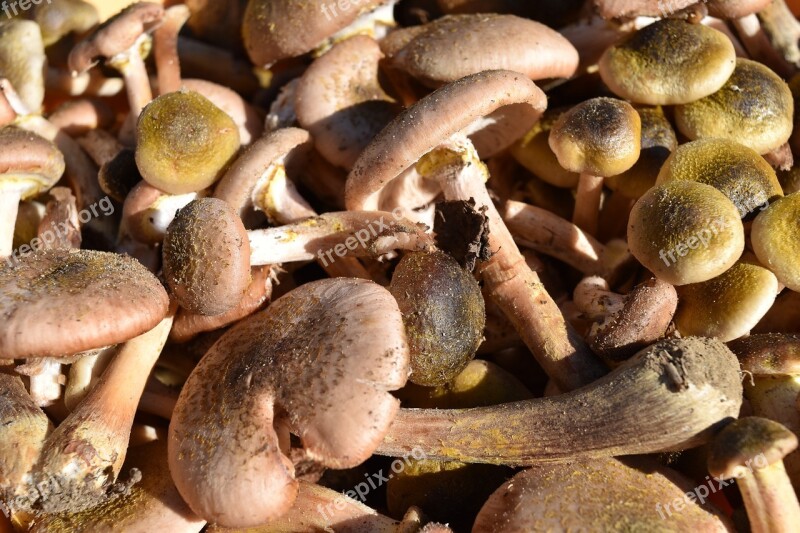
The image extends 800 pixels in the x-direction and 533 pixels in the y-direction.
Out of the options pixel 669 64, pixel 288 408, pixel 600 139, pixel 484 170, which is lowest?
pixel 288 408

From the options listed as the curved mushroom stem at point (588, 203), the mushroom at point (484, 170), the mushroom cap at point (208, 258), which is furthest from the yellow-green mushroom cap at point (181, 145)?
the curved mushroom stem at point (588, 203)

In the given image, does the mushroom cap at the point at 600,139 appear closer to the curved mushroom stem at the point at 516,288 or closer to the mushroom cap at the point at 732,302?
the curved mushroom stem at the point at 516,288

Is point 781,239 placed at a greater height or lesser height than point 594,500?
greater

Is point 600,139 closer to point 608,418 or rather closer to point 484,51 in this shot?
point 484,51

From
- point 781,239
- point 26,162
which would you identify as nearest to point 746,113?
point 781,239

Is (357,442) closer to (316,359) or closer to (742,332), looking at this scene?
(316,359)

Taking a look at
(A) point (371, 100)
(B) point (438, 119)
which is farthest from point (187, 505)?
(A) point (371, 100)
